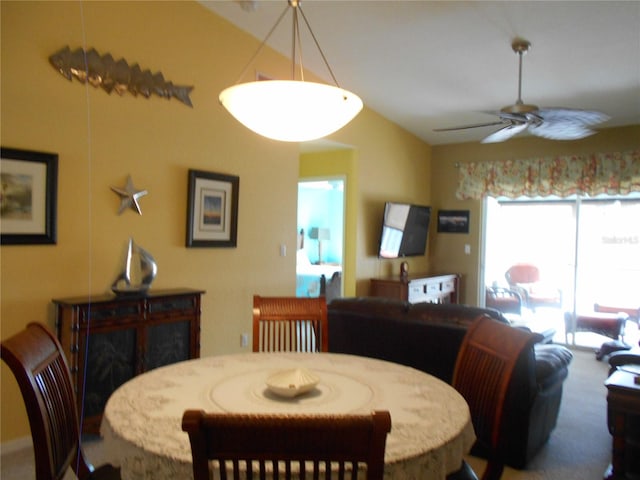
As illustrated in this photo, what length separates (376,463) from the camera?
3.04 ft

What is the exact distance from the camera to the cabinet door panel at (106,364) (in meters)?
2.87

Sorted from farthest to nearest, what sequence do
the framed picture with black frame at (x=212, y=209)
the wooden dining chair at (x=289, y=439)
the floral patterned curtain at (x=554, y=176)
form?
the floral patterned curtain at (x=554, y=176) < the framed picture with black frame at (x=212, y=209) < the wooden dining chair at (x=289, y=439)

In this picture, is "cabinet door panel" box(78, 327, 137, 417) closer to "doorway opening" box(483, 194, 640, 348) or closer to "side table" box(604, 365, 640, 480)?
"side table" box(604, 365, 640, 480)

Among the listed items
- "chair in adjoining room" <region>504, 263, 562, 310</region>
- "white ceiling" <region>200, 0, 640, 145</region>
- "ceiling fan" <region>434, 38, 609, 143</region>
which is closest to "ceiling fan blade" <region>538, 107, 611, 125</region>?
"ceiling fan" <region>434, 38, 609, 143</region>

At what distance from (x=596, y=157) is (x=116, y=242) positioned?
17.9 feet

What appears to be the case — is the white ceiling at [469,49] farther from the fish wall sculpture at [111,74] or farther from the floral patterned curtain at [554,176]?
the fish wall sculpture at [111,74]

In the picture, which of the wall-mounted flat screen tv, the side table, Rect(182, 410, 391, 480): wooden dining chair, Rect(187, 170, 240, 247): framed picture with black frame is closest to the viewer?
Rect(182, 410, 391, 480): wooden dining chair

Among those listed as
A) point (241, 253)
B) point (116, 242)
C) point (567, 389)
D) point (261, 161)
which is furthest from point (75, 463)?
point (567, 389)

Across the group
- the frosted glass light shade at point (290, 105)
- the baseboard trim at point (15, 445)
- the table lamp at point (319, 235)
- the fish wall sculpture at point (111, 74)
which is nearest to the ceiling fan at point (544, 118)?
the frosted glass light shade at point (290, 105)

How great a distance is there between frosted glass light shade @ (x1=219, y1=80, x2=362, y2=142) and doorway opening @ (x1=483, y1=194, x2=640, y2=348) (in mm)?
4628

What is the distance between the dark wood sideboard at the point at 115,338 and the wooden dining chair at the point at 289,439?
225 cm

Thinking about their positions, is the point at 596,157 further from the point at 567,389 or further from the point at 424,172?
the point at 567,389

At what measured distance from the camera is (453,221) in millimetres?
6961

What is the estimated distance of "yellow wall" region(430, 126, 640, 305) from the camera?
20.2ft
